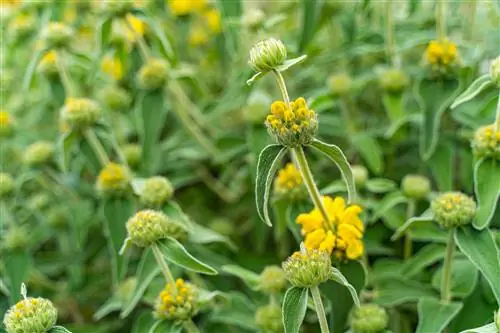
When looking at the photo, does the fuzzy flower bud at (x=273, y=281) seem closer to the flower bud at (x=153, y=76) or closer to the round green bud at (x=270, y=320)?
the round green bud at (x=270, y=320)

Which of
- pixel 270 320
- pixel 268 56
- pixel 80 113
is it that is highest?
pixel 268 56

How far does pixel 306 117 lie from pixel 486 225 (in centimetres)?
26

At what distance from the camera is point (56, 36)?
1296mm

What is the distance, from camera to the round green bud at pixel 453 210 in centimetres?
87

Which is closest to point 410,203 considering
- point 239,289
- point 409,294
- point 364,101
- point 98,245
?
point 409,294

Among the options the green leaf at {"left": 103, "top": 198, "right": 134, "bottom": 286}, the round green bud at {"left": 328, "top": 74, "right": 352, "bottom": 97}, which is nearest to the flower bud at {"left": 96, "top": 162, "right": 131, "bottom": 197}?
the green leaf at {"left": 103, "top": 198, "right": 134, "bottom": 286}

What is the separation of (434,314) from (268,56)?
383 millimetres

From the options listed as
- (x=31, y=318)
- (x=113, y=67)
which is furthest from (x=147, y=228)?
(x=113, y=67)

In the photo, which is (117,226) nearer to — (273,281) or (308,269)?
(273,281)

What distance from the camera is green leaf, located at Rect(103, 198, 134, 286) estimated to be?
42.5 inches

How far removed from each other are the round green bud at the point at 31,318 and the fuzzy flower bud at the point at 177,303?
0.47 ft

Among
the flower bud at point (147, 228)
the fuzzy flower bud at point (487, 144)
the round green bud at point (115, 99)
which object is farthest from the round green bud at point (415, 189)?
the round green bud at point (115, 99)

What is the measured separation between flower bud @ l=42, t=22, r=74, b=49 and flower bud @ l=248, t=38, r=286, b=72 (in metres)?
A: 0.62

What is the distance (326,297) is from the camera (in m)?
0.90
